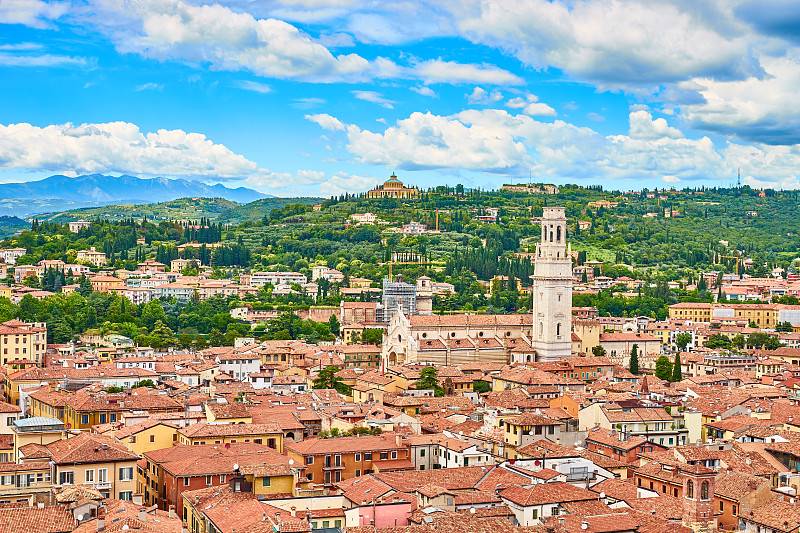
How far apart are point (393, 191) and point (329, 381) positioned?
126537 millimetres

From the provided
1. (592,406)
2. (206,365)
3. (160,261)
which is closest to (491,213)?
(160,261)

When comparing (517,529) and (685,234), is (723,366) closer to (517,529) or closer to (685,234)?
(517,529)

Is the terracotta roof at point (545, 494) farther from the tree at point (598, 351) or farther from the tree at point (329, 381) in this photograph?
the tree at point (598, 351)

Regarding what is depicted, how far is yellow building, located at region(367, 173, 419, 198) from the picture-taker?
172812 mm

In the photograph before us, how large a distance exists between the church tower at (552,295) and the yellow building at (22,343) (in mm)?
28384

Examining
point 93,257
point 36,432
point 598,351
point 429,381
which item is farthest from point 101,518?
point 93,257

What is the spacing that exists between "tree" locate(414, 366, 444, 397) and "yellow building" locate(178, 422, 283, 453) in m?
15.1

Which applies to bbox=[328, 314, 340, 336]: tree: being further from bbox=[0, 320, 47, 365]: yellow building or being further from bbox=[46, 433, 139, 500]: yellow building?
bbox=[46, 433, 139, 500]: yellow building

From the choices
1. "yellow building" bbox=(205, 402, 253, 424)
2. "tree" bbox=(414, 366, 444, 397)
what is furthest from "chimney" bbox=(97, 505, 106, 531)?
"tree" bbox=(414, 366, 444, 397)

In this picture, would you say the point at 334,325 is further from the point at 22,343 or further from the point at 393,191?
the point at 393,191

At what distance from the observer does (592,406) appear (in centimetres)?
3556

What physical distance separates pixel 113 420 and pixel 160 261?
3414 inches

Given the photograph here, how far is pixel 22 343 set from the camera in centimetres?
5738

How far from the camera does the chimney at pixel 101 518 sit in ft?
64.8
